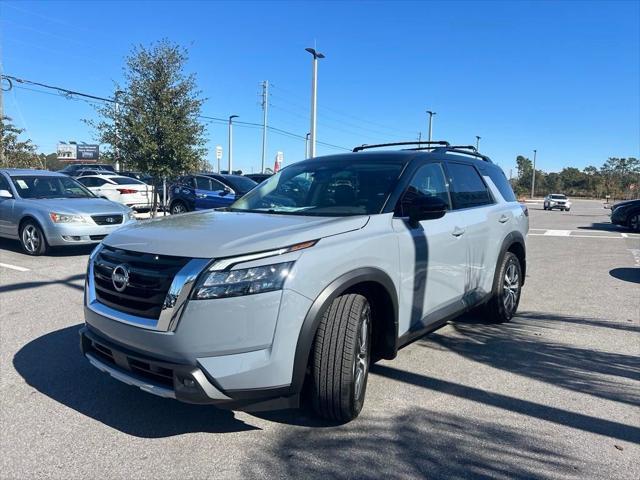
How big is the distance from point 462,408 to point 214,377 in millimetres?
1790

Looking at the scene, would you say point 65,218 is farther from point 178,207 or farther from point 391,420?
point 391,420

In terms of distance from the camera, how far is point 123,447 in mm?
2908

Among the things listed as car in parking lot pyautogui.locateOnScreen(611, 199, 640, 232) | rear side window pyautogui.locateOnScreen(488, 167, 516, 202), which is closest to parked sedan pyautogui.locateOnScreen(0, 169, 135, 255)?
A: rear side window pyautogui.locateOnScreen(488, 167, 516, 202)

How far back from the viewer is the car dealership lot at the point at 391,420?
9.03ft

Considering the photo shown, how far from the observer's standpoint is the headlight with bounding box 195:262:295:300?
8.61ft

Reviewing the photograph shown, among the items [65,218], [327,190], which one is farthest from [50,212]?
[327,190]

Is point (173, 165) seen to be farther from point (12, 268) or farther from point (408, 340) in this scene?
point (408, 340)

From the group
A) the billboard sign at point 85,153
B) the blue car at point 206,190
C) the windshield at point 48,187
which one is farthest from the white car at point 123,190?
the billboard sign at point 85,153

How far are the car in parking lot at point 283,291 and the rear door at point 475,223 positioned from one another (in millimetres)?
280

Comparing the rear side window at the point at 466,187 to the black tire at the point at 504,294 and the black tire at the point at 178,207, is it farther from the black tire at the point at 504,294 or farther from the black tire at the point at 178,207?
the black tire at the point at 178,207

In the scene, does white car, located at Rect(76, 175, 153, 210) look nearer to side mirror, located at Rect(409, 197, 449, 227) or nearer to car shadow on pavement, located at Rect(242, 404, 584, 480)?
side mirror, located at Rect(409, 197, 449, 227)

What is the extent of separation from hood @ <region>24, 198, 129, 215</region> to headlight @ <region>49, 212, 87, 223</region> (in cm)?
6

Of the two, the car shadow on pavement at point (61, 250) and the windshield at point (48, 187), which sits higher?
the windshield at point (48, 187)

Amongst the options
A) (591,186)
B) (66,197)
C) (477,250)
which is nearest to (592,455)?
(477,250)
